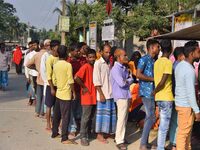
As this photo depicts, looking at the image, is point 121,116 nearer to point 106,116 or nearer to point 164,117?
point 106,116

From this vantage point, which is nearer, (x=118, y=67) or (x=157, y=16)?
(x=118, y=67)

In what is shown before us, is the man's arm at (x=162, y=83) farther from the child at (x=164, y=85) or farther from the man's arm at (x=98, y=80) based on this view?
the man's arm at (x=98, y=80)

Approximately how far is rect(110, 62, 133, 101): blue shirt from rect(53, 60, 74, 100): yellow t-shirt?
778 mm

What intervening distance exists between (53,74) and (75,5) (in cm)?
2806

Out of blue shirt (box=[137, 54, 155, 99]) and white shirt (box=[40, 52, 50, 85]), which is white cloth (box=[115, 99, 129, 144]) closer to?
blue shirt (box=[137, 54, 155, 99])

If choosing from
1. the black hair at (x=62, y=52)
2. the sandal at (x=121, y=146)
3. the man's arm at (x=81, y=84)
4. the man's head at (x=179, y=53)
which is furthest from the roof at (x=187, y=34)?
the sandal at (x=121, y=146)

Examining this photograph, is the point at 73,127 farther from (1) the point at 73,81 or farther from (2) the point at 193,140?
(2) the point at 193,140

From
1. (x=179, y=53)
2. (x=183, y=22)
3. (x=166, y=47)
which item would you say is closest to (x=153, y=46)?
(x=166, y=47)

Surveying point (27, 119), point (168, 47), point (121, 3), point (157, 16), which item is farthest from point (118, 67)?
point (121, 3)

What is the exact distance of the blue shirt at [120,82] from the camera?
6.85 meters

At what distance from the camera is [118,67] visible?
6895mm

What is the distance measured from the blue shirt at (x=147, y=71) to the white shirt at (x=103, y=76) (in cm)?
77

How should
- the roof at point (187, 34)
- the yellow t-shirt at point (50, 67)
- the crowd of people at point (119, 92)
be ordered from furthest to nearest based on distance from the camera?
the yellow t-shirt at point (50, 67) < the roof at point (187, 34) < the crowd of people at point (119, 92)

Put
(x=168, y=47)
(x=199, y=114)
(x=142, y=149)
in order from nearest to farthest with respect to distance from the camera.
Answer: (x=199, y=114), (x=168, y=47), (x=142, y=149)
